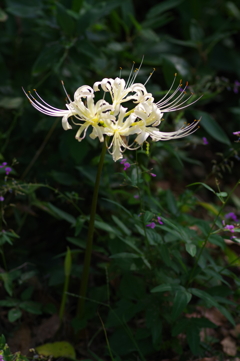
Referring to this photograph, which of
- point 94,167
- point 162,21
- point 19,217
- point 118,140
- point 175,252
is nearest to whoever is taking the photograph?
point 118,140

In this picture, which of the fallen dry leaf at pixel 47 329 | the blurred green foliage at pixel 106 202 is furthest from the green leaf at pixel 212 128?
the fallen dry leaf at pixel 47 329

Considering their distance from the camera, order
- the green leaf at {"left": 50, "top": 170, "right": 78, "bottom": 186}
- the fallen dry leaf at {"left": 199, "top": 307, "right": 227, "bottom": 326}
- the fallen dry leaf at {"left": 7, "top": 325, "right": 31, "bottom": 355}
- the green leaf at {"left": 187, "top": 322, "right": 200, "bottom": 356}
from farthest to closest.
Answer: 1. the green leaf at {"left": 50, "top": 170, "right": 78, "bottom": 186}
2. the fallen dry leaf at {"left": 199, "top": 307, "right": 227, "bottom": 326}
3. the fallen dry leaf at {"left": 7, "top": 325, "right": 31, "bottom": 355}
4. the green leaf at {"left": 187, "top": 322, "right": 200, "bottom": 356}

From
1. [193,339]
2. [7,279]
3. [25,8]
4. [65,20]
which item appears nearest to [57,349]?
[7,279]

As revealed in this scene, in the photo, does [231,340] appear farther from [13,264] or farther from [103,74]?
[103,74]

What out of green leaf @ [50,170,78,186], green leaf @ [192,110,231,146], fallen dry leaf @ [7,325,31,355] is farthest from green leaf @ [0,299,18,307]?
green leaf @ [192,110,231,146]

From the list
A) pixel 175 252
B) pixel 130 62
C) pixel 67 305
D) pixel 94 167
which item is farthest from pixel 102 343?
pixel 130 62

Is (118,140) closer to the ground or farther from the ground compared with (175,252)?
farther from the ground

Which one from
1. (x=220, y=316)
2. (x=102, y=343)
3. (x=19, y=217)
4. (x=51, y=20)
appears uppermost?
(x=51, y=20)

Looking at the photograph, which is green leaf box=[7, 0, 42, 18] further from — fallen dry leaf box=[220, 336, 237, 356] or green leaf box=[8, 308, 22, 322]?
fallen dry leaf box=[220, 336, 237, 356]
